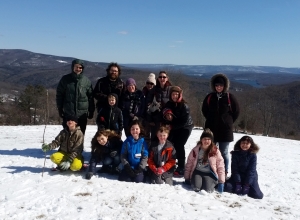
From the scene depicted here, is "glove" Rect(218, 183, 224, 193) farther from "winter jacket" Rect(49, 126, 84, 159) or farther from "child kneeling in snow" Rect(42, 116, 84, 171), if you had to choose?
"winter jacket" Rect(49, 126, 84, 159)

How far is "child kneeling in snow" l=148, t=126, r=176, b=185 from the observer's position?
614cm

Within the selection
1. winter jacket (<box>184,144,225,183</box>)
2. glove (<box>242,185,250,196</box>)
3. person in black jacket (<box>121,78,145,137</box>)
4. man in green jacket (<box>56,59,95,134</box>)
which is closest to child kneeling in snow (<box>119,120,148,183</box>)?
person in black jacket (<box>121,78,145,137</box>)

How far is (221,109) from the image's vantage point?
20.9 feet

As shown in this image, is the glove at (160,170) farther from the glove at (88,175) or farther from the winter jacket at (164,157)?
the glove at (88,175)

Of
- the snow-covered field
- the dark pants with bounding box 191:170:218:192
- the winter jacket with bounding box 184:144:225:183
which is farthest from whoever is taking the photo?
the winter jacket with bounding box 184:144:225:183

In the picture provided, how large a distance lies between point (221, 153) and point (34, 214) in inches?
169

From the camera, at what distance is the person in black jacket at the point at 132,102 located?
689cm

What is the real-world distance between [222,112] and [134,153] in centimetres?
228

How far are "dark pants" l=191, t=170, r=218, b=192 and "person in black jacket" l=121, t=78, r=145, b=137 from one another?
2.06m

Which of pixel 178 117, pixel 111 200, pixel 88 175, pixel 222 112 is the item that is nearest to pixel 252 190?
pixel 222 112

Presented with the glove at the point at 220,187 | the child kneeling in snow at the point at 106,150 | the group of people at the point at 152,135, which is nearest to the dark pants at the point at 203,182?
the group of people at the point at 152,135

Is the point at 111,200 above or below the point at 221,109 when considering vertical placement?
below

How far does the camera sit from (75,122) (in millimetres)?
6500

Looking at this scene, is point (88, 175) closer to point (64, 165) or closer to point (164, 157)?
point (64, 165)
